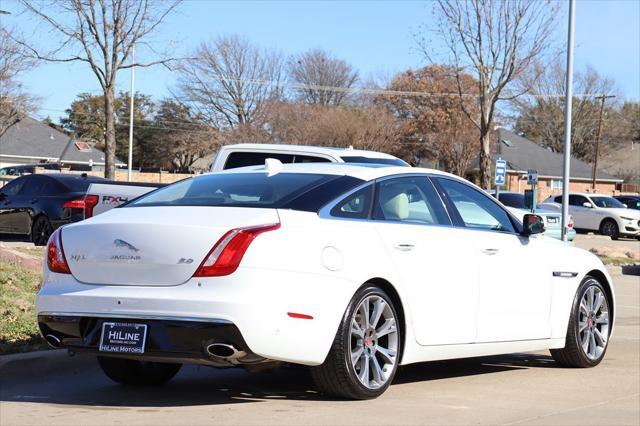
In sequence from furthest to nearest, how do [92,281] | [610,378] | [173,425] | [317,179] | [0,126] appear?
1. [0,126]
2. [610,378]
3. [317,179]
4. [92,281]
5. [173,425]

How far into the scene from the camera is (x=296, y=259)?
6281 millimetres

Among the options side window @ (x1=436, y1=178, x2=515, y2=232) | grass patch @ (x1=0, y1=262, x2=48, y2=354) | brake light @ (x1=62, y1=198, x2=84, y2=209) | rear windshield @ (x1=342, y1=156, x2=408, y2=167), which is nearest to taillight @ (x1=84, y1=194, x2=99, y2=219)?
grass patch @ (x1=0, y1=262, x2=48, y2=354)

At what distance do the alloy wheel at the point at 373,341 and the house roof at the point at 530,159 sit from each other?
6681 centimetres

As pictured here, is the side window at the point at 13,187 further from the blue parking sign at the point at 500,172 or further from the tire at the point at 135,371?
the blue parking sign at the point at 500,172

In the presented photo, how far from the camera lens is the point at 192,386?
7.61 meters

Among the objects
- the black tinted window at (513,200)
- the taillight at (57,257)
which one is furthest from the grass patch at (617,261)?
the taillight at (57,257)

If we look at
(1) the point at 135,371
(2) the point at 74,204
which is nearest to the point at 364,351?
(1) the point at 135,371

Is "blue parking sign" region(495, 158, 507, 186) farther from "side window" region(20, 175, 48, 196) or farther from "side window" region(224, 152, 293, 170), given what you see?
"side window" region(224, 152, 293, 170)

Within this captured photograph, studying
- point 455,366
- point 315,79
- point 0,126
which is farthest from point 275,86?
point 455,366

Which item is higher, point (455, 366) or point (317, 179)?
point (317, 179)

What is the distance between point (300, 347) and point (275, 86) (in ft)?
209

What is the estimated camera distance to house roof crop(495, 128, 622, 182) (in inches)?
2918

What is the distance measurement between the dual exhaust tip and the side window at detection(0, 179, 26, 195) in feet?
50.2

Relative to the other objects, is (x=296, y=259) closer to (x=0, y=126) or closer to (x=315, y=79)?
(x=0, y=126)
